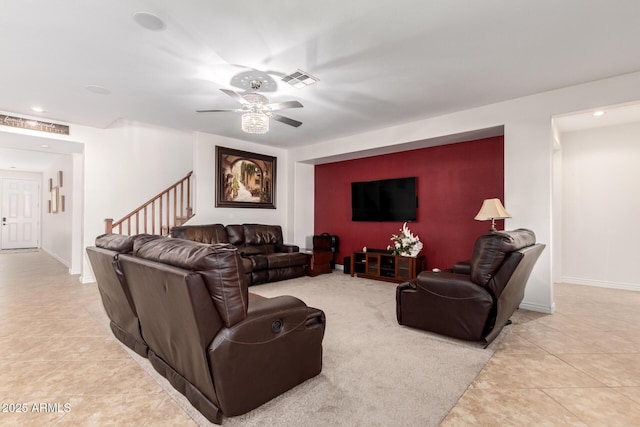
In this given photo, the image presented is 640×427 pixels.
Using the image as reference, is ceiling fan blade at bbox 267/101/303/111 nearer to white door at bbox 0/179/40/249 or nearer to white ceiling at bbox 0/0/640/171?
Answer: white ceiling at bbox 0/0/640/171

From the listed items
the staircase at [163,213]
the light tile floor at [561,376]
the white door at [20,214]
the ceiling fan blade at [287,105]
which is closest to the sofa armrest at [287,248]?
the staircase at [163,213]

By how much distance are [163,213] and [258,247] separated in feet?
6.86

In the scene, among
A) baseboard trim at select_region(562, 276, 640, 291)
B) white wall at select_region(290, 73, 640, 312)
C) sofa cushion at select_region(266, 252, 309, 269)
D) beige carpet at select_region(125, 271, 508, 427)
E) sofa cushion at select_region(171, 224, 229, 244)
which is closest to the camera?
beige carpet at select_region(125, 271, 508, 427)

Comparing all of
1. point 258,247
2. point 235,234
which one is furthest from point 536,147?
point 235,234

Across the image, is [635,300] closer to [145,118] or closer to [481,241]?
[481,241]

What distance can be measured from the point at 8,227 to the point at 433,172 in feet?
41.1

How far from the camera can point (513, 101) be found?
395 cm

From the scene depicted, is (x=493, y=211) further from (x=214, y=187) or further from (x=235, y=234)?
(x=214, y=187)

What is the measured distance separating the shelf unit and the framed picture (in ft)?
7.52

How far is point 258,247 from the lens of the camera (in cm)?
579

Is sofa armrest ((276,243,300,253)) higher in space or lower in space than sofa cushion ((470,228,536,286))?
lower

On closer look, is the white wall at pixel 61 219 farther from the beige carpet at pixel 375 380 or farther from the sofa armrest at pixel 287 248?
the beige carpet at pixel 375 380

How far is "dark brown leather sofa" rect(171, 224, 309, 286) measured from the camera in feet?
16.6

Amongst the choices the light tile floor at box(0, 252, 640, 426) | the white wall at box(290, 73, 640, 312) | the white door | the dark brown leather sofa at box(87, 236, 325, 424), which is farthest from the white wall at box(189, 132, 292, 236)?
the white door
